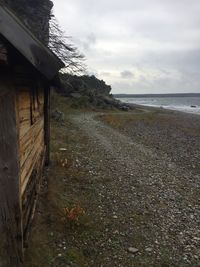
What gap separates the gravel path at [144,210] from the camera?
7057 millimetres

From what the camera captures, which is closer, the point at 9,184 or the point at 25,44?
the point at 25,44

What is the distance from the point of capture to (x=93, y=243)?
7273mm

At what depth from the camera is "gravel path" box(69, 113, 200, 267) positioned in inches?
278

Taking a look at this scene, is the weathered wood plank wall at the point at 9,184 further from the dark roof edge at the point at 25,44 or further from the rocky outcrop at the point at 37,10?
the rocky outcrop at the point at 37,10

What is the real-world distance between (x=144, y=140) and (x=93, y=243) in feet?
50.2

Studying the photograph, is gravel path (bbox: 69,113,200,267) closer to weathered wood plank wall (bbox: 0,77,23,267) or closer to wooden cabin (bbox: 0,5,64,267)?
weathered wood plank wall (bbox: 0,77,23,267)

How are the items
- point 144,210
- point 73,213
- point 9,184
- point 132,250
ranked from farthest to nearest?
1. point 144,210
2. point 73,213
3. point 132,250
4. point 9,184

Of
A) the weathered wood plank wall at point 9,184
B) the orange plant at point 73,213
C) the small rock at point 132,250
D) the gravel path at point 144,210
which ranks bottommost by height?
the gravel path at point 144,210

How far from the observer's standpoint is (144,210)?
30.4ft

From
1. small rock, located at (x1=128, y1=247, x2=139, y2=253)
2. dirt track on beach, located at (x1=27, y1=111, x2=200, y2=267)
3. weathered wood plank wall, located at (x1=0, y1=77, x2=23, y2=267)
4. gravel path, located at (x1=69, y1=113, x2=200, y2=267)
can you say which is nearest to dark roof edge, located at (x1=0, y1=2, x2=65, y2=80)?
weathered wood plank wall, located at (x1=0, y1=77, x2=23, y2=267)

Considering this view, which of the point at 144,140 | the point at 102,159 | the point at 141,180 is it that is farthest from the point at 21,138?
the point at 144,140

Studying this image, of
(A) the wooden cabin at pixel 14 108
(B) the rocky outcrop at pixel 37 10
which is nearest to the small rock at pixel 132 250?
(A) the wooden cabin at pixel 14 108

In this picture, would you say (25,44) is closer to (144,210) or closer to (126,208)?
(126,208)

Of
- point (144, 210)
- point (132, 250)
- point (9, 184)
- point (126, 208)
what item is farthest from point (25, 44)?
point (144, 210)
